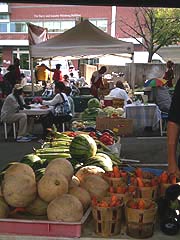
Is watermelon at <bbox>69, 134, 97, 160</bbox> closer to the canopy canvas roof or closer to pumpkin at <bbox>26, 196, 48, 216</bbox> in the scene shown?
pumpkin at <bbox>26, 196, 48, 216</bbox>

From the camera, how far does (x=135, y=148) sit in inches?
356

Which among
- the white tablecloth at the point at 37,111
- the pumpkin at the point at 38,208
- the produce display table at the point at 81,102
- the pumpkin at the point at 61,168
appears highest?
the pumpkin at the point at 61,168

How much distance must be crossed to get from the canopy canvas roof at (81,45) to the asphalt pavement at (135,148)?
7.76 ft

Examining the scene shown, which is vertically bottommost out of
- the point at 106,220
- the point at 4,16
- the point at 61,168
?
the point at 106,220

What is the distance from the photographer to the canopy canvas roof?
11398 millimetres

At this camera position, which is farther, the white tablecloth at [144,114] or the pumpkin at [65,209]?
the white tablecloth at [144,114]

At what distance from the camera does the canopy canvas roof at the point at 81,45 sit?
11.4 m

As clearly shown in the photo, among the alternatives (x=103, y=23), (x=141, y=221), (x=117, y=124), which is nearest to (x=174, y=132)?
(x=141, y=221)

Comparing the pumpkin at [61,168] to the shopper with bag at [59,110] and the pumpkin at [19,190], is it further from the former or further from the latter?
the shopper with bag at [59,110]

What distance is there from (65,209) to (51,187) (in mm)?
234

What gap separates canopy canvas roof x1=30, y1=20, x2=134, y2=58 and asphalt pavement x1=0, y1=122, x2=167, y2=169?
2.37 metres

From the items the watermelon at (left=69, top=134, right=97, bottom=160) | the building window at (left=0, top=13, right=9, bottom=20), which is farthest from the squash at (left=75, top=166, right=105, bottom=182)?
the building window at (left=0, top=13, right=9, bottom=20)

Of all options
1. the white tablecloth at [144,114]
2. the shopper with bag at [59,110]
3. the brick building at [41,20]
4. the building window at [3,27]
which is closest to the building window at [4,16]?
the brick building at [41,20]

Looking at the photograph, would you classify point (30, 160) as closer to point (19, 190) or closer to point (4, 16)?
point (19, 190)
